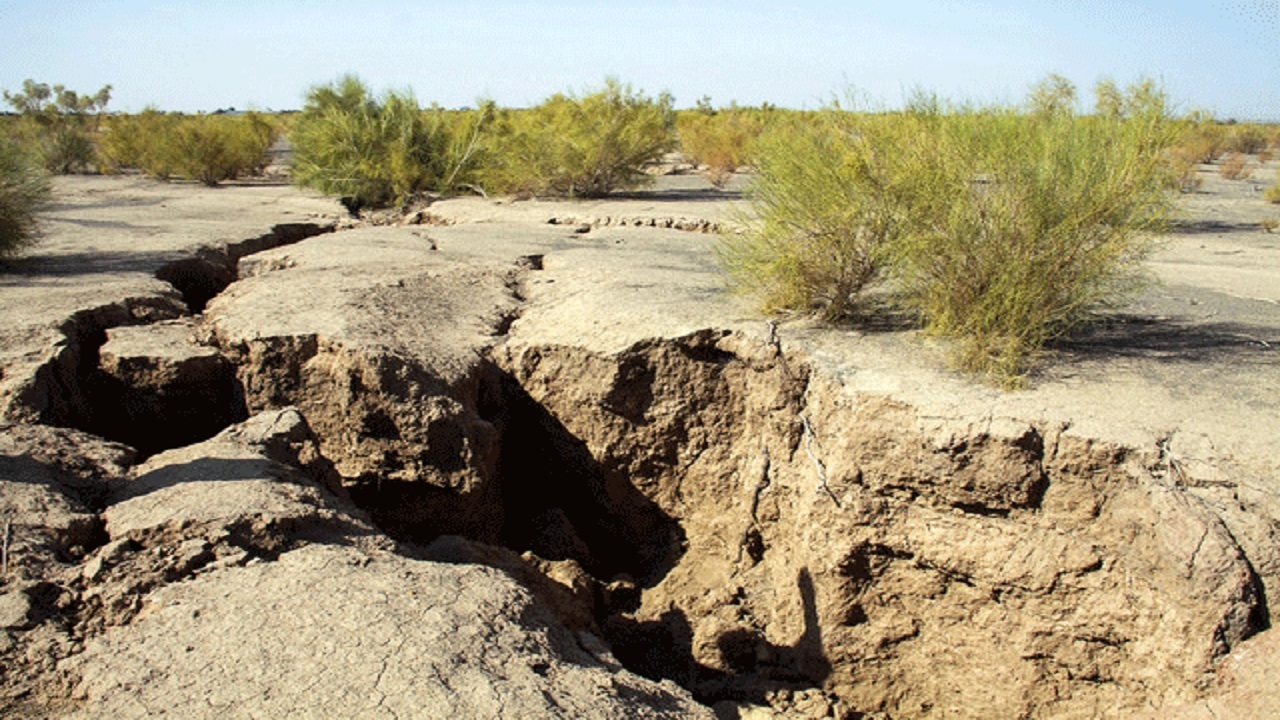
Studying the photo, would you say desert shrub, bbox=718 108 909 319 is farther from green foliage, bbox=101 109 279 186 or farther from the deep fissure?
green foliage, bbox=101 109 279 186

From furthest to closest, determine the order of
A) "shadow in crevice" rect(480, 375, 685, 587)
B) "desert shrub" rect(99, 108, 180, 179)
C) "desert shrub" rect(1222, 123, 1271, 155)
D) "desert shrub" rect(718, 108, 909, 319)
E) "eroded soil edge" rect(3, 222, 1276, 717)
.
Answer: "desert shrub" rect(1222, 123, 1271, 155) < "desert shrub" rect(99, 108, 180, 179) < "shadow in crevice" rect(480, 375, 685, 587) < "desert shrub" rect(718, 108, 909, 319) < "eroded soil edge" rect(3, 222, 1276, 717)

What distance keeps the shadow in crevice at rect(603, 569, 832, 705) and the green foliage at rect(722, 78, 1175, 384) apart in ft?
4.48

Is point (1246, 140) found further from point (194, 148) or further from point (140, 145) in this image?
point (140, 145)

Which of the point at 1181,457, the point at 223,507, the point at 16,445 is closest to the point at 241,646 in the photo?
the point at 223,507

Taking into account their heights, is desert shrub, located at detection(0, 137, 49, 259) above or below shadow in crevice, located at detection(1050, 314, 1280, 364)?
above

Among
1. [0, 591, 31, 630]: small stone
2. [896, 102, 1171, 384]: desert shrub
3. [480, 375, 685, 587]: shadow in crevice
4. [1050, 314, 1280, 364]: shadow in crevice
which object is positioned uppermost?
[896, 102, 1171, 384]: desert shrub

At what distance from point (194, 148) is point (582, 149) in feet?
20.9

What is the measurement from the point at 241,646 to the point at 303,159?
10.4 metres

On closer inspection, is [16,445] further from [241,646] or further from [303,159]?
[303,159]

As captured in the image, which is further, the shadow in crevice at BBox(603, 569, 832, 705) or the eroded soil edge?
the shadow in crevice at BBox(603, 569, 832, 705)

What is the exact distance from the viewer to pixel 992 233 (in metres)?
4.53

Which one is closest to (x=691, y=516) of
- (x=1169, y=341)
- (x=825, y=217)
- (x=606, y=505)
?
(x=606, y=505)

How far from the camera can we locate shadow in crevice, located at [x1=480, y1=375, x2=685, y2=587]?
5.16 metres

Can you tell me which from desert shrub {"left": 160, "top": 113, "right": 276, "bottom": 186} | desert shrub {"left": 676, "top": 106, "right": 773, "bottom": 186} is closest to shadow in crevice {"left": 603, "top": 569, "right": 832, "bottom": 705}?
desert shrub {"left": 676, "top": 106, "right": 773, "bottom": 186}
